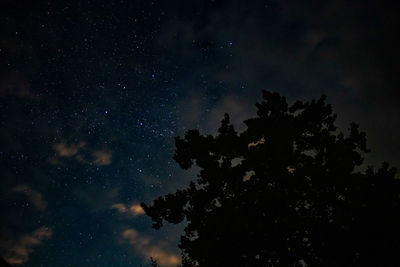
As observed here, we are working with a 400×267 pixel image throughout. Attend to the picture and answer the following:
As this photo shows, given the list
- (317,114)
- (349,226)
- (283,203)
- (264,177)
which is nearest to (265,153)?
(264,177)

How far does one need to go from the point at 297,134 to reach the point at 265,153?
6.67 feet

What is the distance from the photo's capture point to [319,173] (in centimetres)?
1412

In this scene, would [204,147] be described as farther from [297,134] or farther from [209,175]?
[297,134]

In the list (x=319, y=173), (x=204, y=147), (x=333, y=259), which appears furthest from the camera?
(x=204, y=147)

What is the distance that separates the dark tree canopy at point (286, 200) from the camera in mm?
13203

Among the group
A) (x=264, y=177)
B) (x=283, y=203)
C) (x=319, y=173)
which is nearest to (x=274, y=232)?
(x=283, y=203)

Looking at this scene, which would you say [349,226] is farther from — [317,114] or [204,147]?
[204,147]

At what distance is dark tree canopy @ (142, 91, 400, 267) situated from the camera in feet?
43.3

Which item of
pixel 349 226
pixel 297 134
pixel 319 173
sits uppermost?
pixel 297 134

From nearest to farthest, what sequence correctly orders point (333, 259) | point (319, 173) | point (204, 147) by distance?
point (333, 259), point (319, 173), point (204, 147)

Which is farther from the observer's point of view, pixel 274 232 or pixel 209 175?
pixel 209 175

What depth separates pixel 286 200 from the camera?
13.6 m

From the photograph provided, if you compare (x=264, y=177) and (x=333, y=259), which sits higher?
(x=264, y=177)

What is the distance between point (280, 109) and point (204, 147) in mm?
4612
